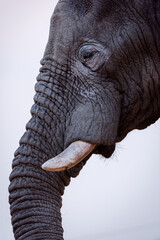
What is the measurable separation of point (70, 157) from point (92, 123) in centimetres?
19

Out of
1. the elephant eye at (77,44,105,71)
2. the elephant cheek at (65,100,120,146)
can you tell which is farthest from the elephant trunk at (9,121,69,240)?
the elephant eye at (77,44,105,71)

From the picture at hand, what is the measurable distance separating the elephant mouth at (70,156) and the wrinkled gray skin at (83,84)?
0.03 m

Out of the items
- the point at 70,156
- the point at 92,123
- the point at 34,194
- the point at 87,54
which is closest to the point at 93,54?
the point at 87,54

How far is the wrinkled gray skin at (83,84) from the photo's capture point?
4.62 metres

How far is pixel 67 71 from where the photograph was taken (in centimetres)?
470

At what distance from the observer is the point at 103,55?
4.67 meters

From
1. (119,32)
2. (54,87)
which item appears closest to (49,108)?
(54,87)

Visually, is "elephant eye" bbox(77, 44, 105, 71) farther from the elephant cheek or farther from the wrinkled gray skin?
the elephant cheek

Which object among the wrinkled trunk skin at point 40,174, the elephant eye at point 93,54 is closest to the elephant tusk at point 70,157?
the wrinkled trunk skin at point 40,174

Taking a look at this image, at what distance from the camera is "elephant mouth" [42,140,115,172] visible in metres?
4.46

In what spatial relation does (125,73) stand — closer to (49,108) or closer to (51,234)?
(49,108)

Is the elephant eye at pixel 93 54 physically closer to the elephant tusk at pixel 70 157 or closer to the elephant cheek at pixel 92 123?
the elephant cheek at pixel 92 123

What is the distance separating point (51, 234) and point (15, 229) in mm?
149

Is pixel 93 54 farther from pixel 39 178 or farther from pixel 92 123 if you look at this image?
pixel 39 178
